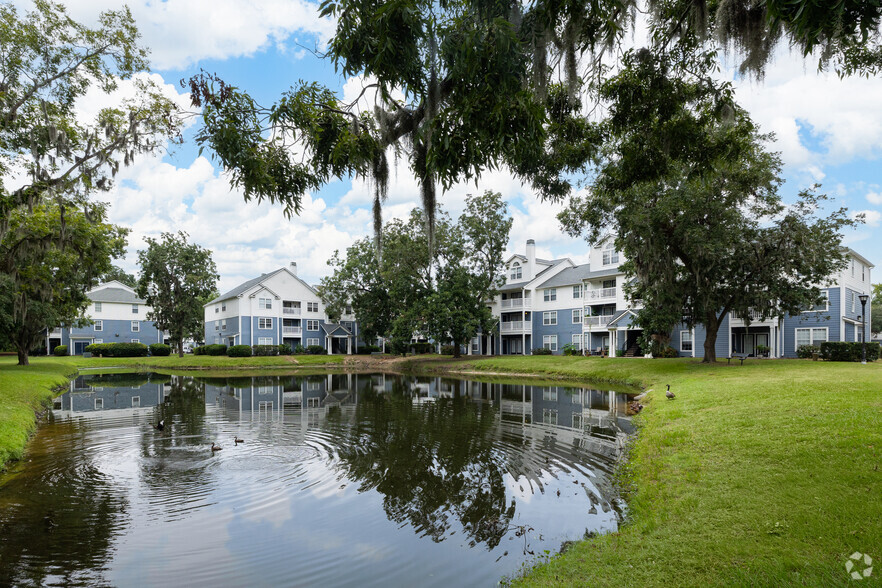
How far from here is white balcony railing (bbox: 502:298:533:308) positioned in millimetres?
47188

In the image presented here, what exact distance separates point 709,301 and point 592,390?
23.6ft

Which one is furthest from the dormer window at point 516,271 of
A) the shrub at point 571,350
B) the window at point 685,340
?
the window at point 685,340

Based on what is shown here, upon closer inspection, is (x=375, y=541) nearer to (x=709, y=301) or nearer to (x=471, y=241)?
(x=709, y=301)

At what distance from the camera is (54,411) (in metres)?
17.6

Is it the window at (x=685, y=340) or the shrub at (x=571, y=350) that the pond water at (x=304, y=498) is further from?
the shrub at (x=571, y=350)

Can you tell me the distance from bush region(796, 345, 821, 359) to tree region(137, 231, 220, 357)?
48977mm

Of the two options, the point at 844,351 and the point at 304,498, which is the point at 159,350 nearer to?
the point at 304,498

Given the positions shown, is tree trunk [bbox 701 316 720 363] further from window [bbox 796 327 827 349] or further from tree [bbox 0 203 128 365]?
tree [bbox 0 203 128 365]

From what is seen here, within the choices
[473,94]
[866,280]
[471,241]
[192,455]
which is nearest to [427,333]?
[471,241]

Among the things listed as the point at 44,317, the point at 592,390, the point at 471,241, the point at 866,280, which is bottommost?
the point at 592,390

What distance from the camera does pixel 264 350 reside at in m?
49.2

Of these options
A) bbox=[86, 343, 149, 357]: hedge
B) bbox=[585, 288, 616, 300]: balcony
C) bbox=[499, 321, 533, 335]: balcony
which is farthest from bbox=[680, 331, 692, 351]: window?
bbox=[86, 343, 149, 357]: hedge

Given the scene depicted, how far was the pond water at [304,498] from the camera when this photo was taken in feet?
19.7

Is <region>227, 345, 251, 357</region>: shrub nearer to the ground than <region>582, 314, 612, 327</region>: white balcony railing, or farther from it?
nearer to the ground
